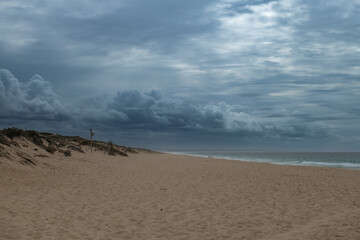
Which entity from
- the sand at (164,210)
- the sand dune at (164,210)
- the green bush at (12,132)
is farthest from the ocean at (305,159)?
the green bush at (12,132)

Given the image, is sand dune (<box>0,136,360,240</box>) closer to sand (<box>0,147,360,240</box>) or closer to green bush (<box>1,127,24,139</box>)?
sand (<box>0,147,360,240</box>)

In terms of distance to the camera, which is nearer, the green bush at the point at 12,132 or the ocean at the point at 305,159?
the green bush at the point at 12,132

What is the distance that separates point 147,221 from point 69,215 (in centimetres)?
248

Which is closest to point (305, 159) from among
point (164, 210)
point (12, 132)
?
point (12, 132)

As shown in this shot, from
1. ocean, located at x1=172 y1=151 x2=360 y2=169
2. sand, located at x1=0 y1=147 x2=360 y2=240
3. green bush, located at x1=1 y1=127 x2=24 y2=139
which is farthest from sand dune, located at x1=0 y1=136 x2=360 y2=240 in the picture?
ocean, located at x1=172 y1=151 x2=360 y2=169

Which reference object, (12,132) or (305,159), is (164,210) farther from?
(305,159)

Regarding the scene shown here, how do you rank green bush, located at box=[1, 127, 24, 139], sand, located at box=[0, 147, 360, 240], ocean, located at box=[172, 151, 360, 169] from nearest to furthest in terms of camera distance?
sand, located at box=[0, 147, 360, 240] < green bush, located at box=[1, 127, 24, 139] < ocean, located at box=[172, 151, 360, 169]

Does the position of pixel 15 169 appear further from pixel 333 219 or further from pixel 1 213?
pixel 333 219

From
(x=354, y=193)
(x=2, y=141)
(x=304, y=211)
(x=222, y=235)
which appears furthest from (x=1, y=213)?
(x=354, y=193)

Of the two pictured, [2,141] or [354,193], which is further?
[2,141]

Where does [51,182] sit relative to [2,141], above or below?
below

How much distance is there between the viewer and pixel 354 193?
1586 cm

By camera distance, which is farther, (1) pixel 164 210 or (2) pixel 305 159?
(2) pixel 305 159

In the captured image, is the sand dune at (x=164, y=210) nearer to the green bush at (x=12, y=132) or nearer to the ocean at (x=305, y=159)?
the green bush at (x=12, y=132)
